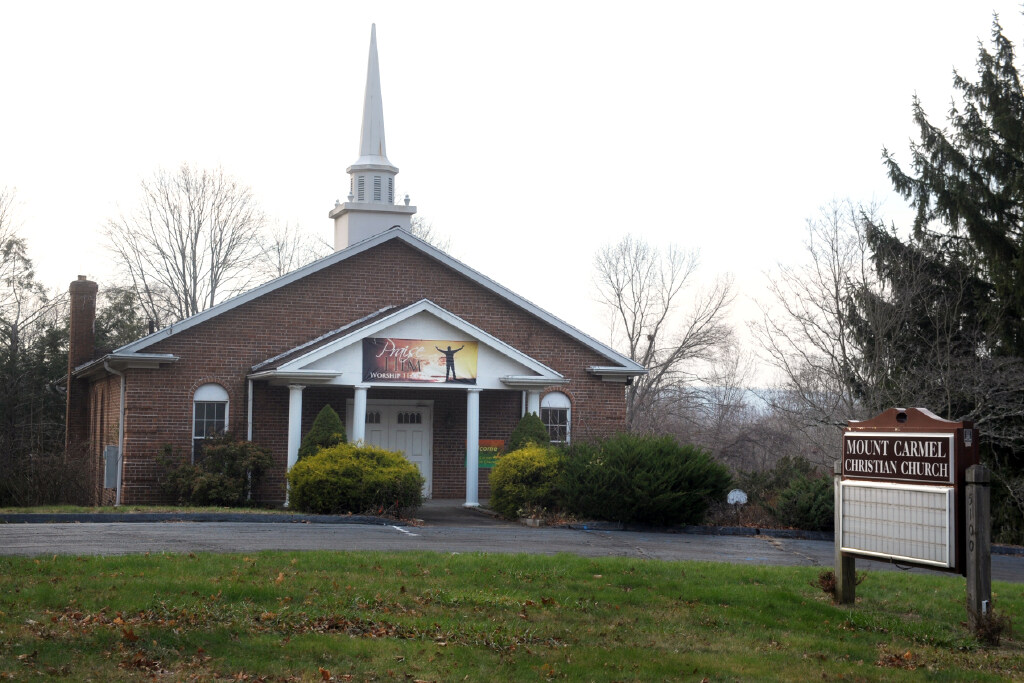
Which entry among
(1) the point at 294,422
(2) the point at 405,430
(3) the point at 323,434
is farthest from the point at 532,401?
(1) the point at 294,422

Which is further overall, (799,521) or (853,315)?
(853,315)

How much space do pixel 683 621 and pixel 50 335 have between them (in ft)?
107

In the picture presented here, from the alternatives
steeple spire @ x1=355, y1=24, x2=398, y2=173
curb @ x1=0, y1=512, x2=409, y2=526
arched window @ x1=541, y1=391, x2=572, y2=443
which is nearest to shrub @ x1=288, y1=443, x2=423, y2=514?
curb @ x1=0, y1=512, x2=409, y2=526

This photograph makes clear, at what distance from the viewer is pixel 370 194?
29.5 meters

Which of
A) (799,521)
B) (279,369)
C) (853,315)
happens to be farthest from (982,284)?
(279,369)

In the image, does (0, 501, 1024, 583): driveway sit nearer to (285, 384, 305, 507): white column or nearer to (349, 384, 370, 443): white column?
(349, 384, 370, 443): white column

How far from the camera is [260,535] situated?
15.8 m

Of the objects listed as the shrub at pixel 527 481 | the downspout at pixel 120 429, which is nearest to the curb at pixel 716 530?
the shrub at pixel 527 481

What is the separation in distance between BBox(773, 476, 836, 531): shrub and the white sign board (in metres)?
8.73

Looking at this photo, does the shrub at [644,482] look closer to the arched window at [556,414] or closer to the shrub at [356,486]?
the shrub at [356,486]

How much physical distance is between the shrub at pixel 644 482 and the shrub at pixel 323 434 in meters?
5.11

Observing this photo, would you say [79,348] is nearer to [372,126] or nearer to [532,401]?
[372,126]

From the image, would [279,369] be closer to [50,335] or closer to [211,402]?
[211,402]

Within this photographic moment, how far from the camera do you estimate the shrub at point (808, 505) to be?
806 inches
